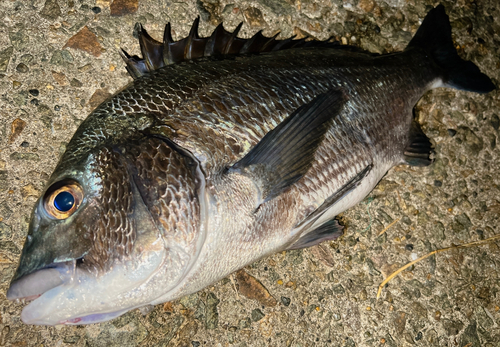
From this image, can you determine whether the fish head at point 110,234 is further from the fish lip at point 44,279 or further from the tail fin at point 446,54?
the tail fin at point 446,54

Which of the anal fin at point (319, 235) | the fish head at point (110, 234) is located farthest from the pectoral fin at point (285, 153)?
the anal fin at point (319, 235)

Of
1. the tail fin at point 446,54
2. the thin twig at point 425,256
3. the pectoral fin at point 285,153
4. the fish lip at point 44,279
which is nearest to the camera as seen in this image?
the fish lip at point 44,279

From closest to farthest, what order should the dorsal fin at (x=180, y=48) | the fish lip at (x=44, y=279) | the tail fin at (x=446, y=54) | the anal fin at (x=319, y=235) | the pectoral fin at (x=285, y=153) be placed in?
the fish lip at (x=44, y=279) < the pectoral fin at (x=285, y=153) < the dorsal fin at (x=180, y=48) < the anal fin at (x=319, y=235) < the tail fin at (x=446, y=54)

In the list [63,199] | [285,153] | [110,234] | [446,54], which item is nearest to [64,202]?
[63,199]

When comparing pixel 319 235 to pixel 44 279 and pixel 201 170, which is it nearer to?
pixel 201 170

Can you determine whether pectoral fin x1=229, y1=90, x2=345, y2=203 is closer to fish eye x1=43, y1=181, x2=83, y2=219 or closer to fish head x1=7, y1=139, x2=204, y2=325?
fish head x1=7, y1=139, x2=204, y2=325

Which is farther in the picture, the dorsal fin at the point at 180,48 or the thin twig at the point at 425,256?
the thin twig at the point at 425,256
